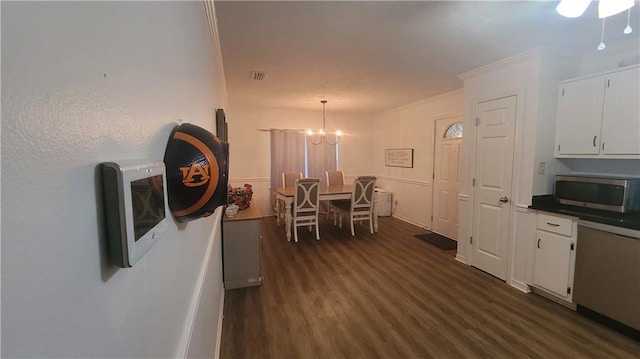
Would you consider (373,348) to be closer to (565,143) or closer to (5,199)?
(5,199)

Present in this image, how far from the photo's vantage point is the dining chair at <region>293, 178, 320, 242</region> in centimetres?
422


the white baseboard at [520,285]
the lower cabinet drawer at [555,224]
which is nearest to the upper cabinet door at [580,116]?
the lower cabinet drawer at [555,224]

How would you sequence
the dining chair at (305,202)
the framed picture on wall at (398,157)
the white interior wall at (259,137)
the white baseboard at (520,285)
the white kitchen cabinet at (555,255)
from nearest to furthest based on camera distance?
1. the white kitchen cabinet at (555,255)
2. the white baseboard at (520,285)
3. the dining chair at (305,202)
4. the framed picture on wall at (398,157)
5. the white interior wall at (259,137)

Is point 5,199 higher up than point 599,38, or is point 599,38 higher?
point 599,38

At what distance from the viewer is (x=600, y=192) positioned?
2412 millimetres

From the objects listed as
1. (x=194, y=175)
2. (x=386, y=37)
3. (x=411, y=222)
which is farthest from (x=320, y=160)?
(x=194, y=175)

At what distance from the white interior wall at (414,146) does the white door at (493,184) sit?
124 centimetres

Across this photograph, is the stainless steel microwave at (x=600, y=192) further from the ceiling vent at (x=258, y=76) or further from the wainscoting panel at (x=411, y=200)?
the ceiling vent at (x=258, y=76)

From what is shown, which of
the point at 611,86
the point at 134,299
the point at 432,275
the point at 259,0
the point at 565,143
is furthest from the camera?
the point at 432,275

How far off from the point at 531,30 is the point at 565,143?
1.18 metres

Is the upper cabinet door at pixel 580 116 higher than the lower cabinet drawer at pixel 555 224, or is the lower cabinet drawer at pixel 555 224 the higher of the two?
the upper cabinet door at pixel 580 116

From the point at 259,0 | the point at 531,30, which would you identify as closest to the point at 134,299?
the point at 259,0

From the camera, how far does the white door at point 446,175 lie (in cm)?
434

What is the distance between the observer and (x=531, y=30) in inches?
87.9
